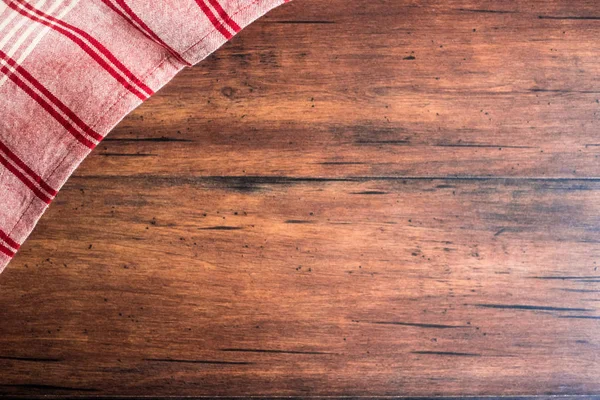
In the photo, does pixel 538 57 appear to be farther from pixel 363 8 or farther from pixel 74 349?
pixel 74 349

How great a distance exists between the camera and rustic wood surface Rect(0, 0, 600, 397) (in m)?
0.72

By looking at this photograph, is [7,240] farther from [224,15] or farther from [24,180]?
[224,15]

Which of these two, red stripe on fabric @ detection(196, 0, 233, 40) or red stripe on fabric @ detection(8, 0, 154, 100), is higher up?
red stripe on fabric @ detection(196, 0, 233, 40)

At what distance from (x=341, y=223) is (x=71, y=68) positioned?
528 mm

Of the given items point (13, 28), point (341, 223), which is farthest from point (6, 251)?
point (341, 223)

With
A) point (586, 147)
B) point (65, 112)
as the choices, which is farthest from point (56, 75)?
point (586, 147)

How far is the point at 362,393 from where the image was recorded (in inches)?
29.5

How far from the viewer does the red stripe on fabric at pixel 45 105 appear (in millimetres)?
239

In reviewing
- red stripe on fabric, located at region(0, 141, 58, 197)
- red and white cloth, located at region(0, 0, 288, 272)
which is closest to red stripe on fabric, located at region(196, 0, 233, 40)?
red and white cloth, located at region(0, 0, 288, 272)

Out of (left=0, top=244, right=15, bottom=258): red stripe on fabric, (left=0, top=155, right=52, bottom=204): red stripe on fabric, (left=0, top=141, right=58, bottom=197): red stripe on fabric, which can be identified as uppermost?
(left=0, top=141, right=58, bottom=197): red stripe on fabric

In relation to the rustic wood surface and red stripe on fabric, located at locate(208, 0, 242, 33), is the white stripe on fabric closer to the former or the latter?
red stripe on fabric, located at locate(208, 0, 242, 33)

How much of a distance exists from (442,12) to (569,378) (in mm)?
596

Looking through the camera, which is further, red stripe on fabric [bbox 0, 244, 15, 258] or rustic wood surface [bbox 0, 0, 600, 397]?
rustic wood surface [bbox 0, 0, 600, 397]

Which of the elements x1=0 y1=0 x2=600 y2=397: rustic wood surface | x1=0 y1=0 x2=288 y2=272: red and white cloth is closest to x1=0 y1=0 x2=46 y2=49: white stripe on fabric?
x1=0 y1=0 x2=288 y2=272: red and white cloth
